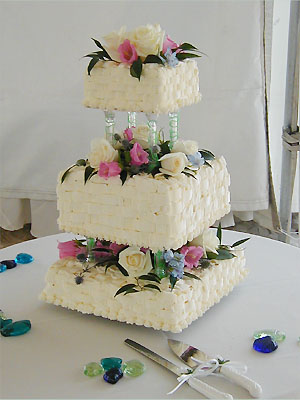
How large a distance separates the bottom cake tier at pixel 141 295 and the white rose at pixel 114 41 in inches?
18.5

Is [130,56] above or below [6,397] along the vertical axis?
above

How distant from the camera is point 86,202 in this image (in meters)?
1.52

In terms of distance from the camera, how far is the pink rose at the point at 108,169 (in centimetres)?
146

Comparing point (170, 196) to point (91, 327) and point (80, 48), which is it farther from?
point (80, 48)

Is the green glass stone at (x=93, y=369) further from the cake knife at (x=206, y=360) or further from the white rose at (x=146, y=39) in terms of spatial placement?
the white rose at (x=146, y=39)


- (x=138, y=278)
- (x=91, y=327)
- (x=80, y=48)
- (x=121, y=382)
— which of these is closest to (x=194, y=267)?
(x=138, y=278)

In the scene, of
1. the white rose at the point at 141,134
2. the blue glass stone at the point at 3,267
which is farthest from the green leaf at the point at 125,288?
the blue glass stone at the point at 3,267

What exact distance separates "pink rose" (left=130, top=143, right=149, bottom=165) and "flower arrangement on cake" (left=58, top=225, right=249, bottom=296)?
0.19 metres

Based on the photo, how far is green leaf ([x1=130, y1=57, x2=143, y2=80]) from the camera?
4.60 feet

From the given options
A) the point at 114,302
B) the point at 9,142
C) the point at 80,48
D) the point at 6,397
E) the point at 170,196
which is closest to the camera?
the point at 6,397

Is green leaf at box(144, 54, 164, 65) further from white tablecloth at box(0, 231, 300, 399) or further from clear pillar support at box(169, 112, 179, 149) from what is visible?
white tablecloth at box(0, 231, 300, 399)

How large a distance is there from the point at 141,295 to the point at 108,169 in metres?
0.27

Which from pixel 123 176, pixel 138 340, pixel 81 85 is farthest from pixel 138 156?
pixel 81 85

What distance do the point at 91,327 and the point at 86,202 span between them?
0.27m
